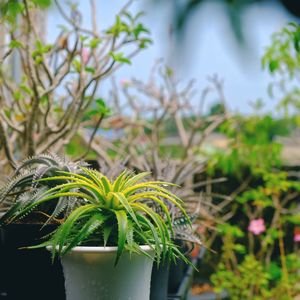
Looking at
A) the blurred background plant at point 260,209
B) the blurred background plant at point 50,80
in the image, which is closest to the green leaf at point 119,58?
the blurred background plant at point 50,80

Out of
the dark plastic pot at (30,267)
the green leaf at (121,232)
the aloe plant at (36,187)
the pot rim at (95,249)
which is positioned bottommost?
the dark plastic pot at (30,267)

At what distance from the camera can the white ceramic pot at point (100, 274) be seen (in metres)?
1.40

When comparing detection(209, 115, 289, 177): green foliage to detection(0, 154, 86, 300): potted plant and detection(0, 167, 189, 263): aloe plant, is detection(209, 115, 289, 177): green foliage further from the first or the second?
detection(0, 167, 189, 263): aloe plant

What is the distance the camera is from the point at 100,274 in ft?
4.61

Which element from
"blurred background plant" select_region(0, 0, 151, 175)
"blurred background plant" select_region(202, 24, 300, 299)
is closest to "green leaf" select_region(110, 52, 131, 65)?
"blurred background plant" select_region(0, 0, 151, 175)

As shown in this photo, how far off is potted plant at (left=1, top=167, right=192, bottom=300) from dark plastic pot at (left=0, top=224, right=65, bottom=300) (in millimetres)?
124

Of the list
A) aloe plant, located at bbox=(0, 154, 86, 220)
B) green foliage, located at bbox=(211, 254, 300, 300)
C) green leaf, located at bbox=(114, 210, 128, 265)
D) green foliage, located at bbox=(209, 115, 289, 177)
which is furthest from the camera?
green foliage, located at bbox=(209, 115, 289, 177)

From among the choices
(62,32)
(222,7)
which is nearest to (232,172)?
(62,32)

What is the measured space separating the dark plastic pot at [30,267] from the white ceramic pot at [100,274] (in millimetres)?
221

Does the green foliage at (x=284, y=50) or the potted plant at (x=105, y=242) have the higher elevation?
the green foliage at (x=284, y=50)

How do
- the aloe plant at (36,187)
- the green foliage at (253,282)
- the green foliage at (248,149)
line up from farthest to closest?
the green foliage at (248,149)
the green foliage at (253,282)
the aloe plant at (36,187)

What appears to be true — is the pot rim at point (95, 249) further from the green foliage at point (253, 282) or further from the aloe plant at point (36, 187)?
the green foliage at point (253, 282)

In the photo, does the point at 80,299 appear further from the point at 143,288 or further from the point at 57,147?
the point at 57,147

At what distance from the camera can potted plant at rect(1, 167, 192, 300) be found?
1.39 m
